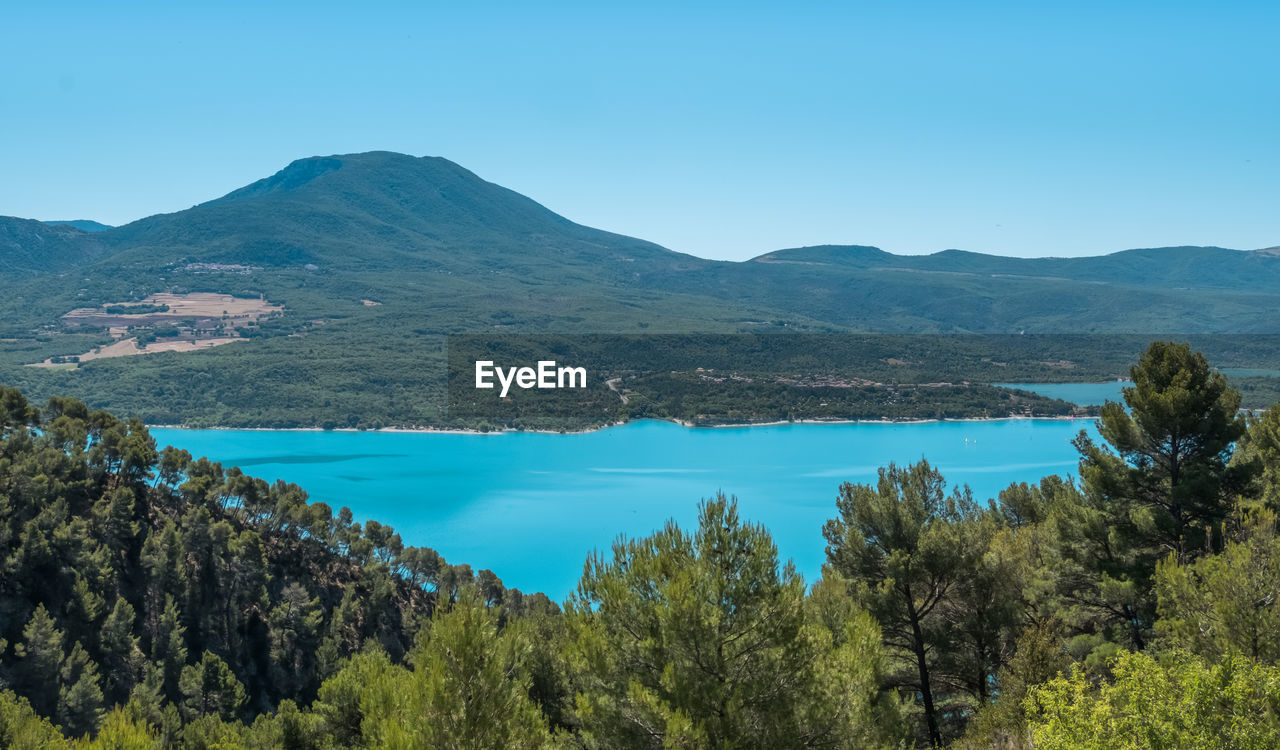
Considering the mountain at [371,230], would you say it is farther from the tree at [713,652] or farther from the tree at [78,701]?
the tree at [713,652]

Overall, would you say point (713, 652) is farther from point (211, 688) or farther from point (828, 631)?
point (211, 688)

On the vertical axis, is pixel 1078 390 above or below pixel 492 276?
below

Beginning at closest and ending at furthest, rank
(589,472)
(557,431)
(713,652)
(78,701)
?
(713,652) < (78,701) < (589,472) < (557,431)

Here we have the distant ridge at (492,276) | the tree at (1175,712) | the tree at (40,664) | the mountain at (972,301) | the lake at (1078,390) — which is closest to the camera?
the tree at (1175,712)

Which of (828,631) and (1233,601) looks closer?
(1233,601)

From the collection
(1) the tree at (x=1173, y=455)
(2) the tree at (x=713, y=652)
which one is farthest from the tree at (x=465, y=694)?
(1) the tree at (x=1173, y=455)

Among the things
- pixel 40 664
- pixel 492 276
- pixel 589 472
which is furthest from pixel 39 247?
pixel 40 664

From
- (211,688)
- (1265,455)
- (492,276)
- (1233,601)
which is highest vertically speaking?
(492,276)
